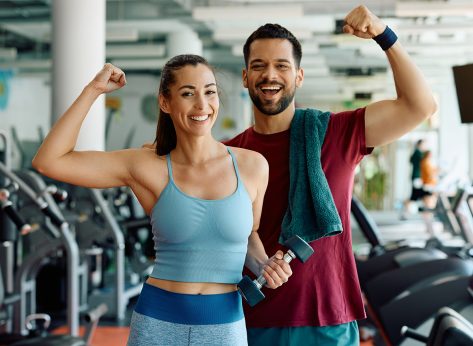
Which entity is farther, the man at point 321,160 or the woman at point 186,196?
the man at point 321,160

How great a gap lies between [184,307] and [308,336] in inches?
17.4

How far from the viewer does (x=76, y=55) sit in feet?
21.6

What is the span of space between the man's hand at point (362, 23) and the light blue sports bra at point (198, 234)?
0.48m

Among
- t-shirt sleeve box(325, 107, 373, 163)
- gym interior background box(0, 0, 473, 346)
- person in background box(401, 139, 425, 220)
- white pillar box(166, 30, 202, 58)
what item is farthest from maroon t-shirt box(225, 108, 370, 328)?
person in background box(401, 139, 425, 220)

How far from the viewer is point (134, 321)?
1.48 m

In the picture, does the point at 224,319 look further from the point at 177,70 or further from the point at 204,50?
the point at 204,50

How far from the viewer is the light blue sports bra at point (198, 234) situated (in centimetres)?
145

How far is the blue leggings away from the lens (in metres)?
1.45

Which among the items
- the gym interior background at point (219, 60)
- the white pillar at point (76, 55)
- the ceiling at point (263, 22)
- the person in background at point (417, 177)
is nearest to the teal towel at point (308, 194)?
the gym interior background at point (219, 60)

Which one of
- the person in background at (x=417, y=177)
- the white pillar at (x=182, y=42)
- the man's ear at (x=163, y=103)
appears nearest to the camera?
the man's ear at (x=163, y=103)

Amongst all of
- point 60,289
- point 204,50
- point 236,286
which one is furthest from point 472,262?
point 204,50

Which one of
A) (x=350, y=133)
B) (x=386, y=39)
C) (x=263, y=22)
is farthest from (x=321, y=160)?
(x=263, y=22)

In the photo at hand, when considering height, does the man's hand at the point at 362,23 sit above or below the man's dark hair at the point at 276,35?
above

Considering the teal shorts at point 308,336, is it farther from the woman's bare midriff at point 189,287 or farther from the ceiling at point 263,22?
the ceiling at point 263,22
